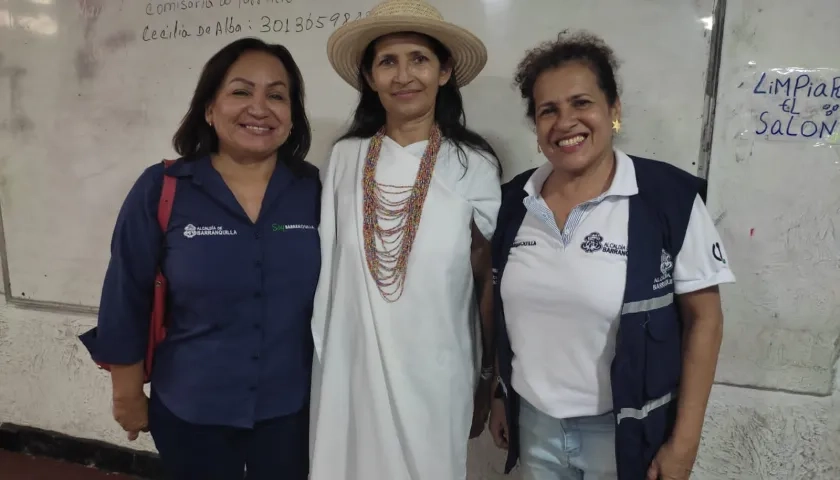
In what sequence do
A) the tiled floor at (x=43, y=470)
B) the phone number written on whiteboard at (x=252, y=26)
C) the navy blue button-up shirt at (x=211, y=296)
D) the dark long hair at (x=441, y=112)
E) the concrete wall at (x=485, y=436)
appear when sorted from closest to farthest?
the navy blue button-up shirt at (x=211, y=296) → the dark long hair at (x=441, y=112) → the concrete wall at (x=485, y=436) → the phone number written on whiteboard at (x=252, y=26) → the tiled floor at (x=43, y=470)

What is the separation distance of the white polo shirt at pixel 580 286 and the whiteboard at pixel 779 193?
50cm

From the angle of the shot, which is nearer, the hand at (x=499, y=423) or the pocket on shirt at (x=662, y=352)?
the pocket on shirt at (x=662, y=352)

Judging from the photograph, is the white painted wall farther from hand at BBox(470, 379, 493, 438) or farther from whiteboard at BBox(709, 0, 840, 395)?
hand at BBox(470, 379, 493, 438)

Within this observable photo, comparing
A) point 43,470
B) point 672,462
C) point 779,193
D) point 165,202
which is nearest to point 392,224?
point 165,202

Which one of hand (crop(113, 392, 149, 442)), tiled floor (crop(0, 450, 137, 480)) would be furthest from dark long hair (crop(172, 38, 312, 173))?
tiled floor (crop(0, 450, 137, 480))

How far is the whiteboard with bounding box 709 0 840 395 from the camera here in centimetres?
125

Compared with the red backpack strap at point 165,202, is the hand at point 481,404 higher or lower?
lower

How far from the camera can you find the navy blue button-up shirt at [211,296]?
1074 millimetres

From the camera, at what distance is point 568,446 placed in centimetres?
99

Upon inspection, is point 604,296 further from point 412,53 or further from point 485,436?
point 485,436

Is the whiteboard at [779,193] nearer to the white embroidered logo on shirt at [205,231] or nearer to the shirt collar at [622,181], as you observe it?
the shirt collar at [622,181]

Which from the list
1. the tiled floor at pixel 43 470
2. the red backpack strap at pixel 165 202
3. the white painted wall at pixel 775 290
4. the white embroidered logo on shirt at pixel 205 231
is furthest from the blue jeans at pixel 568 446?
the tiled floor at pixel 43 470

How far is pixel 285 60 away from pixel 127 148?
991 mm

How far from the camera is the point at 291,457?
1.17m
